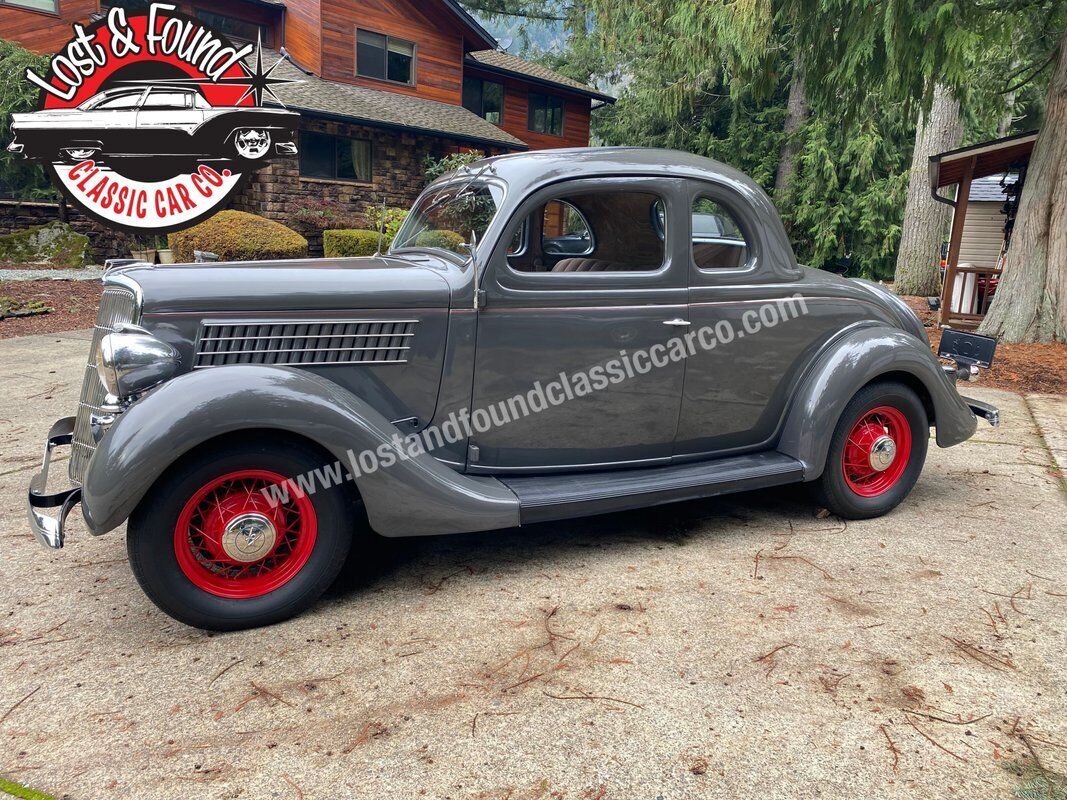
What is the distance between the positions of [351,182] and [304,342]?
17.0 metres

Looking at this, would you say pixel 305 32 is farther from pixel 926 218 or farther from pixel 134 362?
pixel 134 362

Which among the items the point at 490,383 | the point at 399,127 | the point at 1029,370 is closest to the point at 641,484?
the point at 490,383

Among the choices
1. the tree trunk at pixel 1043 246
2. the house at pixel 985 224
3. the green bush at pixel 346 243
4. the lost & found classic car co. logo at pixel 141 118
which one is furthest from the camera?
the house at pixel 985 224

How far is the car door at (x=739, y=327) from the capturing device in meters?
3.62

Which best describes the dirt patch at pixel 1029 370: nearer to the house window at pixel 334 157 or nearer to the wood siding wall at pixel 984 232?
the wood siding wall at pixel 984 232

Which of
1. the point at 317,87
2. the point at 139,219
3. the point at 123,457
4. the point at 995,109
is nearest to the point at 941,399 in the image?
the point at 123,457

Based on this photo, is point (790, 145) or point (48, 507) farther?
point (790, 145)

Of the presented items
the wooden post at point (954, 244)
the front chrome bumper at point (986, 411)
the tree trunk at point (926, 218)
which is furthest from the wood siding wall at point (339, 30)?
the front chrome bumper at point (986, 411)

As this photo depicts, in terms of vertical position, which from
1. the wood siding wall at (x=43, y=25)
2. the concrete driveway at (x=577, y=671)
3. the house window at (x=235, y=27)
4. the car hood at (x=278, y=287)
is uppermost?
the house window at (x=235, y=27)

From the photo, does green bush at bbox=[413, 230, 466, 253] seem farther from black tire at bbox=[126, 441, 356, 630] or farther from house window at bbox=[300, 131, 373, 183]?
house window at bbox=[300, 131, 373, 183]

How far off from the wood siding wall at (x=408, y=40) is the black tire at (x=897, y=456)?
18.7m

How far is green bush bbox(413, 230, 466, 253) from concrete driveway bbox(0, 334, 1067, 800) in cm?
143

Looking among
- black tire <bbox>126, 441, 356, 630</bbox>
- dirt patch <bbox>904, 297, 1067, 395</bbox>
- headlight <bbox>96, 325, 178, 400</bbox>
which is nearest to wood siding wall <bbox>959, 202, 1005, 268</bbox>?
dirt patch <bbox>904, 297, 1067, 395</bbox>

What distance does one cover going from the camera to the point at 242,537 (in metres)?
2.72
